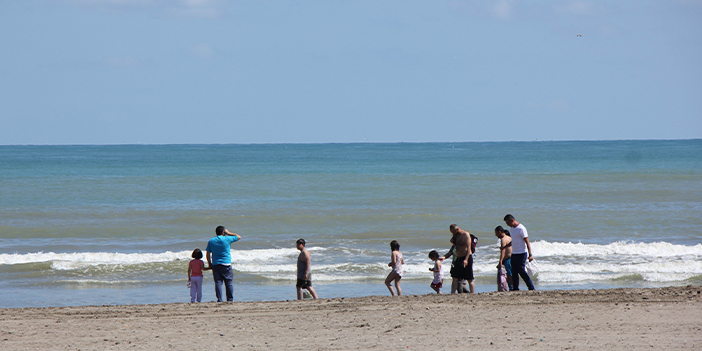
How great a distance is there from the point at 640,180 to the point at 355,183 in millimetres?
17387

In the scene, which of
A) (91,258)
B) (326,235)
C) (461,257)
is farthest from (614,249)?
(91,258)

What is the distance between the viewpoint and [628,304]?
875 centimetres

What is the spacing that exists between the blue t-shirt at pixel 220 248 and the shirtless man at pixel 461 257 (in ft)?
11.3

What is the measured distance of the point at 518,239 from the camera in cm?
985

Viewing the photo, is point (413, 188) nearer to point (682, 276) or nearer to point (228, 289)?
point (682, 276)

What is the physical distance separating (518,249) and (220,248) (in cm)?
469

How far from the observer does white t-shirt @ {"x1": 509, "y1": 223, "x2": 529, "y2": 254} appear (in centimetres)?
977

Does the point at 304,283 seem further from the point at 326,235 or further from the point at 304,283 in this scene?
the point at 326,235

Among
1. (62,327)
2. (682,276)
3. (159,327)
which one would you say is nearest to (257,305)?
(159,327)

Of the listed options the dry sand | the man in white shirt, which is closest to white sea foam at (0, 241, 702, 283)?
the man in white shirt

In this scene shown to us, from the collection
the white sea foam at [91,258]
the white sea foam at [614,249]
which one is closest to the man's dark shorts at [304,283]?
the white sea foam at [91,258]

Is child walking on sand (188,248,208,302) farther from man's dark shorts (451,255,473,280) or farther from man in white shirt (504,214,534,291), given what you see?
man in white shirt (504,214,534,291)

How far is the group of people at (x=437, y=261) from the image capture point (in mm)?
9766

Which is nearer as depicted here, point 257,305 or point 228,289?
point 257,305
